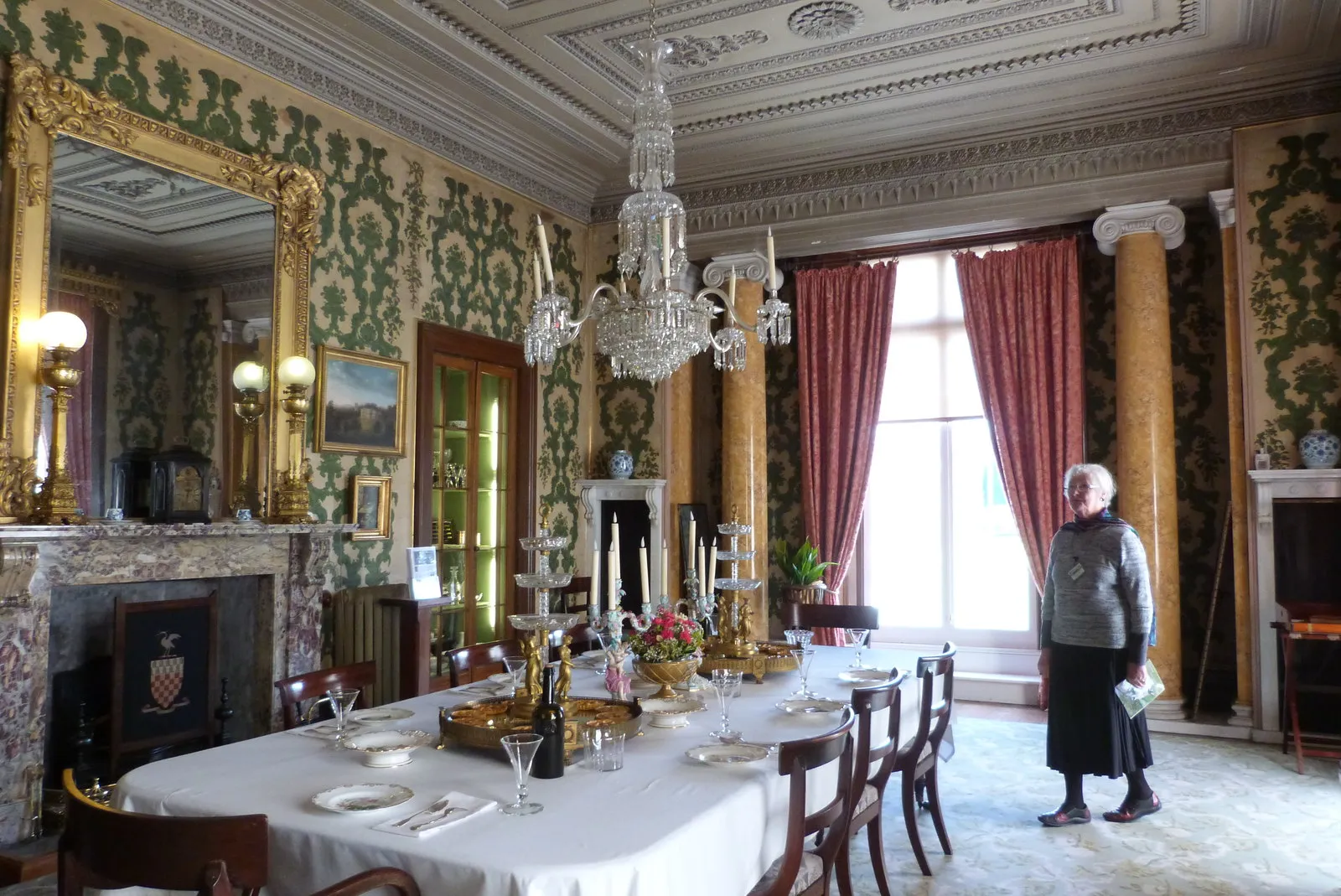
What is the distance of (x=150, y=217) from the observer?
4258mm

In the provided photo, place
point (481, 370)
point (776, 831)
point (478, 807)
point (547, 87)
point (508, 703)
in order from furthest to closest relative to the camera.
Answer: point (481, 370) → point (547, 87) → point (508, 703) → point (776, 831) → point (478, 807)

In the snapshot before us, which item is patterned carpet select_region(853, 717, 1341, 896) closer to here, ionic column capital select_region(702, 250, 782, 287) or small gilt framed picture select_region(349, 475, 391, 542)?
small gilt framed picture select_region(349, 475, 391, 542)

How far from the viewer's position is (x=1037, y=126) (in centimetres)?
622

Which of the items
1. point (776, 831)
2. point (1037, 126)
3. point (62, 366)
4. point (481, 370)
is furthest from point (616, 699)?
point (1037, 126)

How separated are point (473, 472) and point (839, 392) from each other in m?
2.86

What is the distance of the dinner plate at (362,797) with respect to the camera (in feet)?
6.53

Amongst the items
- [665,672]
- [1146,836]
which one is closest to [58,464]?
[665,672]

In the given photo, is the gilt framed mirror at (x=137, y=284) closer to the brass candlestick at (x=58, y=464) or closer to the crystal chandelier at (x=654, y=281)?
the brass candlestick at (x=58, y=464)

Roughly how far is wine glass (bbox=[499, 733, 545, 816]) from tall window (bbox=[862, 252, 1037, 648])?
5805 mm

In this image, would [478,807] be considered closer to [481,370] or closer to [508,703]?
[508,703]

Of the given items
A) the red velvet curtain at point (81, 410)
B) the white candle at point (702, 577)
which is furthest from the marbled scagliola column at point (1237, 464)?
the red velvet curtain at point (81, 410)

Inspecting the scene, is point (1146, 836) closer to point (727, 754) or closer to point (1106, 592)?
point (1106, 592)

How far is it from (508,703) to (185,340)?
8.76ft

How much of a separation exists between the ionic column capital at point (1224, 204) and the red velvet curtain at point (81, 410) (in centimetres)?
623
